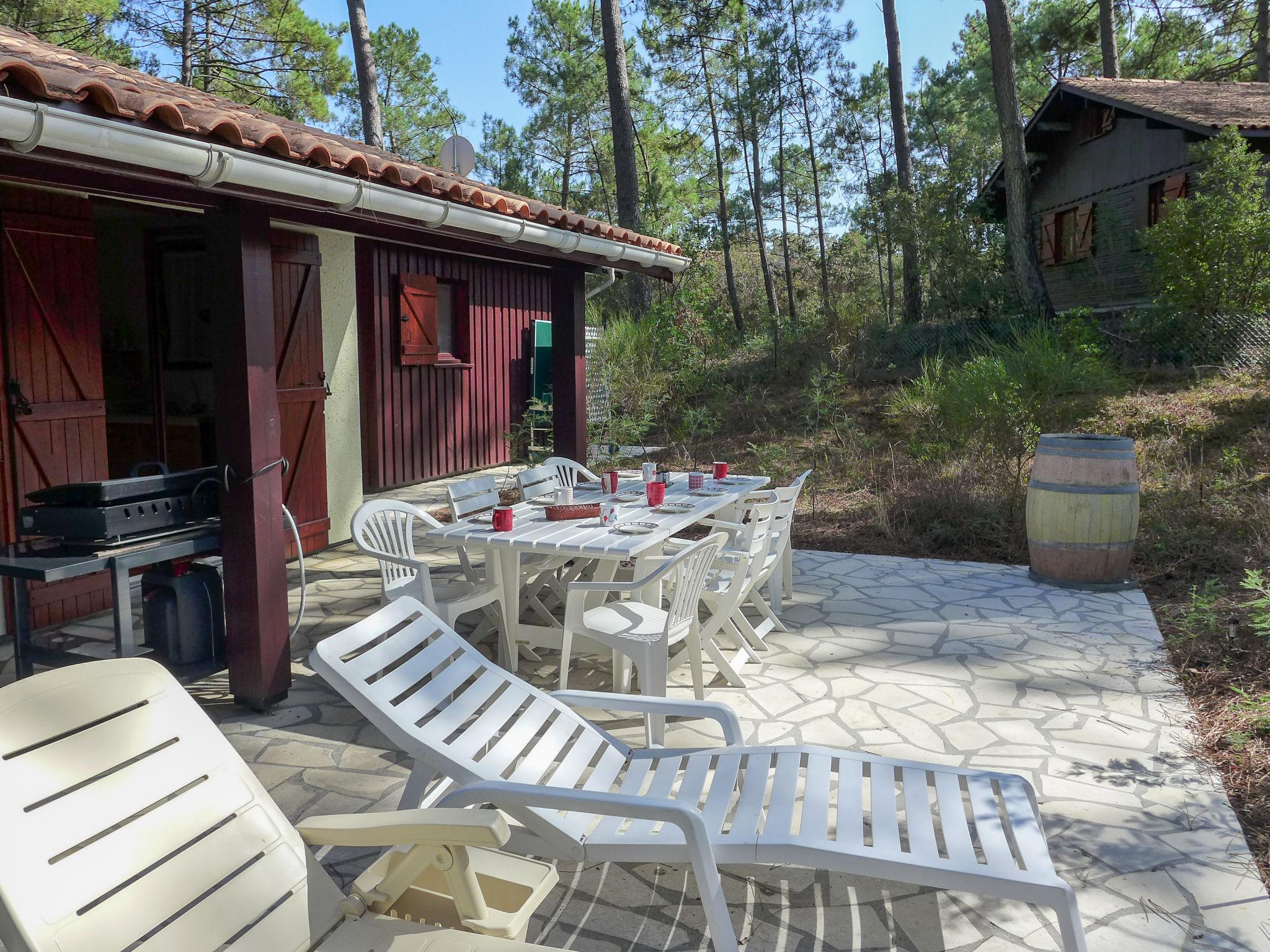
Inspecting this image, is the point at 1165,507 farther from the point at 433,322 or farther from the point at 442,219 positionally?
the point at 433,322

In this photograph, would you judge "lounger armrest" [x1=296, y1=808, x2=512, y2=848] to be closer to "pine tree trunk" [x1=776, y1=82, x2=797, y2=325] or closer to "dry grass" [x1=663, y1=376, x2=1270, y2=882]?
"dry grass" [x1=663, y1=376, x2=1270, y2=882]

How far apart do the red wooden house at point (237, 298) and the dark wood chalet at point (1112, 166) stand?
32.9 feet

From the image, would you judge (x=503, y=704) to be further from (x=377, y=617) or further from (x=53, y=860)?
(x=53, y=860)

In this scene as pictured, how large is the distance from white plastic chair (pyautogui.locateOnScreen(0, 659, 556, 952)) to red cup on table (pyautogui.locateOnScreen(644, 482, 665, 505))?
9.60 ft

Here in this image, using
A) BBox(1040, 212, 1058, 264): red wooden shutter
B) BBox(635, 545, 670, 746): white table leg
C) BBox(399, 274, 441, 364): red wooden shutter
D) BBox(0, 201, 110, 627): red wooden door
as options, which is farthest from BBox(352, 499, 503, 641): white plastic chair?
BBox(1040, 212, 1058, 264): red wooden shutter

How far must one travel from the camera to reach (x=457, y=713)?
2490 mm

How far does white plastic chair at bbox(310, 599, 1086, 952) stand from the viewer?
192 cm

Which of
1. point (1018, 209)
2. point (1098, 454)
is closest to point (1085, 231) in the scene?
point (1018, 209)

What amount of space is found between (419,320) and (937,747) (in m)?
6.84

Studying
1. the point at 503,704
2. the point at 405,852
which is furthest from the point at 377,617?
the point at 405,852

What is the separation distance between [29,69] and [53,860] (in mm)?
2111

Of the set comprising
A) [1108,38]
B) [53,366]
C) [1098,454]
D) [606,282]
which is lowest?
[1098,454]

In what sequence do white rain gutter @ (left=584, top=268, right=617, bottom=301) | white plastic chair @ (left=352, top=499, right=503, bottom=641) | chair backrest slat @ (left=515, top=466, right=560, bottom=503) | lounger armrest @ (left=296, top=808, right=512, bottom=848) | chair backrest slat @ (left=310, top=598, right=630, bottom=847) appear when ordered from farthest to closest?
white rain gutter @ (left=584, top=268, right=617, bottom=301) → chair backrest slat @ (left=515, top=466, right=560, bottom=503) → white plastic chair @ (left=352, top=499, right=503, bottom=641) → chair backrest slat @ (left=310, top=598, right=630, bottom=847) → lounger armrest @ (left=296, top=808, right=512, bottom=848)

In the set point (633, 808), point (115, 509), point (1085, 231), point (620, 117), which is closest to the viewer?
point (633, 808)
